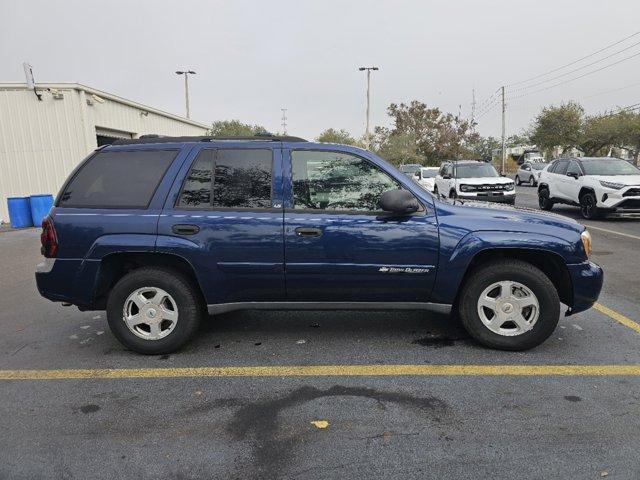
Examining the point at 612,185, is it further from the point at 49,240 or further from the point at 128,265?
the point at 49,240

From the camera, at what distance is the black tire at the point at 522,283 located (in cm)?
381

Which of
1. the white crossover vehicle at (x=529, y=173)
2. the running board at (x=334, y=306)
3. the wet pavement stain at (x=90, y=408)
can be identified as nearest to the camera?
the wet pavement stain at (x=90, y=408)

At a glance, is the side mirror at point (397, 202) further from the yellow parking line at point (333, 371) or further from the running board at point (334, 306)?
the yellow parking line at point (333, 371)

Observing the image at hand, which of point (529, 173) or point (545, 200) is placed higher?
point (529, 173)

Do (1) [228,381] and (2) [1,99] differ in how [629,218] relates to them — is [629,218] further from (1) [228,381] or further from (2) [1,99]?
(2) [1,99]

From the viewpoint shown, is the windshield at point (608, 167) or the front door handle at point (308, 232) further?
the windshield at point (608, 167)

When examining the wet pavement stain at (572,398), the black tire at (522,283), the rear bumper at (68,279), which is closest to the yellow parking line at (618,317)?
the black tire at (522,283)

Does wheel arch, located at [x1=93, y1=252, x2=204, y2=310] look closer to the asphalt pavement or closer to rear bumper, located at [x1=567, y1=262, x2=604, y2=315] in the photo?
the asphalt pavement

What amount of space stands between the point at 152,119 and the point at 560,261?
64.4ft

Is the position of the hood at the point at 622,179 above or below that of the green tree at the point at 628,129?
below

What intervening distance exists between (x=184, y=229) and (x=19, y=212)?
11.9 m

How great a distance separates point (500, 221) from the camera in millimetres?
3805

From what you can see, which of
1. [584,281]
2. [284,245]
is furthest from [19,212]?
[584,281]

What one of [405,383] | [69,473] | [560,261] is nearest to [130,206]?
[69,473]
